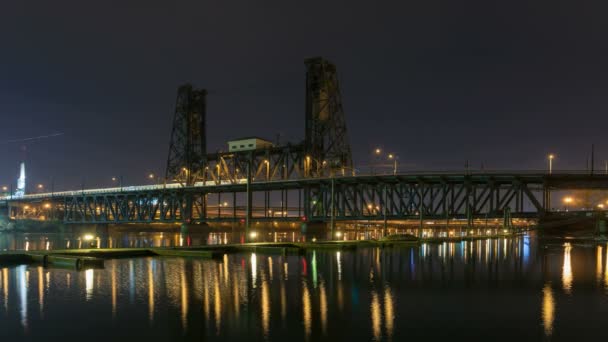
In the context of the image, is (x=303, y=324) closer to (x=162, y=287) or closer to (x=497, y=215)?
(x=162, y=287)

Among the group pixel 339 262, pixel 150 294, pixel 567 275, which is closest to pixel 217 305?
pixel 150 294

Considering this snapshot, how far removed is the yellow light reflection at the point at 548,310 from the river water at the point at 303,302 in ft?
0.14

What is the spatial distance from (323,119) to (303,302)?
311ft

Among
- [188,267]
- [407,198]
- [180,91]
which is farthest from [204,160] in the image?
[188,267]

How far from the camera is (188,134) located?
14862 cm

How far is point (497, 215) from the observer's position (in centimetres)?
8431

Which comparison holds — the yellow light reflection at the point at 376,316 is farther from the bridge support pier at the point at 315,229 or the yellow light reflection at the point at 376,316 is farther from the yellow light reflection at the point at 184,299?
the bridge support pier at the point at 315,229

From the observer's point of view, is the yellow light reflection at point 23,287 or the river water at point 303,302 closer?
the river water at point 303,302

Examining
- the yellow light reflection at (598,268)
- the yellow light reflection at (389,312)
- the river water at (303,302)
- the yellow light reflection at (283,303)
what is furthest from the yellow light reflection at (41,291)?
the yellow light reflection at (598,268)

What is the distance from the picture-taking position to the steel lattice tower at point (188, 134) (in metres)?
148

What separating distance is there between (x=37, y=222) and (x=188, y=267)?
142m

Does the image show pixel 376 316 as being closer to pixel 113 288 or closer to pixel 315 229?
pixel 113 288

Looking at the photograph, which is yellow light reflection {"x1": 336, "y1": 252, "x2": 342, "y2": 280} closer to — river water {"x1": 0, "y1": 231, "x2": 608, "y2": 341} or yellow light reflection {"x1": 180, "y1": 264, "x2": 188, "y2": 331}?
river water {"x1": 0, "y1": 231, "x2": 608, "y2": 341}

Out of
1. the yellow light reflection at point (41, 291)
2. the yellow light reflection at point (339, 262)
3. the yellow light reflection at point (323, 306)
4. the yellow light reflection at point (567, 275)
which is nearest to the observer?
the yellow light reflection at point (323, 306)
